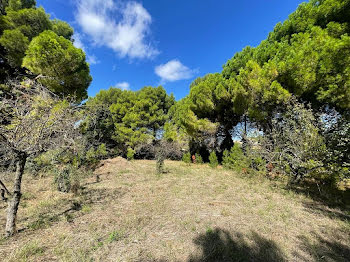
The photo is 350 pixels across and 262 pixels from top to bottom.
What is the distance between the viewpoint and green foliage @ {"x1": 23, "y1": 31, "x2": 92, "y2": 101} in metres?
5.67

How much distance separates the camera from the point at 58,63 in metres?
6.14

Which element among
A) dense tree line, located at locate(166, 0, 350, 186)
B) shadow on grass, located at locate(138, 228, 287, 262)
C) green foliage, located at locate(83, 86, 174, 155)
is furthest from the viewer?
green foliage, located at locate(83, 86, 174, 155)

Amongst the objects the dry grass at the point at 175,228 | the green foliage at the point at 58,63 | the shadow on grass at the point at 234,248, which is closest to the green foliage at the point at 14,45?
the green foliage at the point at 58,63

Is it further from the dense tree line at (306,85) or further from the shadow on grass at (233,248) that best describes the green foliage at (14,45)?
the dense tree line at (306,85)

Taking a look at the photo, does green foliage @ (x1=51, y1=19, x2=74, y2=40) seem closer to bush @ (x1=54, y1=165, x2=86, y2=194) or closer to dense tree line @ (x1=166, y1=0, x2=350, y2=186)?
bush @ (x1=54, y1=165, x2=86, y2=194)

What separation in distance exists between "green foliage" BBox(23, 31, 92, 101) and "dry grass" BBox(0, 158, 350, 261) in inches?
148

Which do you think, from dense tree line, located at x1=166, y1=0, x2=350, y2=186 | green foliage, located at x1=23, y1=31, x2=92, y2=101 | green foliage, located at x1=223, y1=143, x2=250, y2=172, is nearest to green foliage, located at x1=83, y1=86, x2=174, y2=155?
green foliage, located at x1=23, y1=31, x2=92, y2=101

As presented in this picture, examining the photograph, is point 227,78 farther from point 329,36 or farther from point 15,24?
point 15,24

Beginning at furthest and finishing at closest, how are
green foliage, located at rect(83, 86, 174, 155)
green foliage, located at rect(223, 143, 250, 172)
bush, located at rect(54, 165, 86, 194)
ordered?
green foliage, located at rect(83, 86, 174, 155)
green foliage, located at rect(223, 143, 250, 172)
bush, located at rect(54, 165, 86, 194)

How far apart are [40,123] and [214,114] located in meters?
8.74

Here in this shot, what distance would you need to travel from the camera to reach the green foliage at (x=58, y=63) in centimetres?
567

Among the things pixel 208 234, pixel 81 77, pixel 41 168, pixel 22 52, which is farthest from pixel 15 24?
pixel 208 234

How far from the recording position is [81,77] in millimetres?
6895

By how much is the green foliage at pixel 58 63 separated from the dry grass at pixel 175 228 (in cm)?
377
